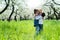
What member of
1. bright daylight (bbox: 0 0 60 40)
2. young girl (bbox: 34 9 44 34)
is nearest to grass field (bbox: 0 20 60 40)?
bright daylight (bbox: 0 0 60 40)

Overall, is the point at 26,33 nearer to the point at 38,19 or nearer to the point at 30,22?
the point at 38,19

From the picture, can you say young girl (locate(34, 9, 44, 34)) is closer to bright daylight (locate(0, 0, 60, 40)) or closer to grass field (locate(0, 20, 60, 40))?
bright daylight (locate(0, 0, 60, 40))

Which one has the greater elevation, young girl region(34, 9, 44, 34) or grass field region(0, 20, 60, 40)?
young girl region(34, 9, 44, 34)

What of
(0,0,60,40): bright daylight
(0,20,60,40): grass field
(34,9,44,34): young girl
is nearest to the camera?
(0,20,60,40): grass field

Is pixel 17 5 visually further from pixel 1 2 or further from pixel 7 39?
pixel 7 39

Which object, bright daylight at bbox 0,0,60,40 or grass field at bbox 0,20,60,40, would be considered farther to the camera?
bright daylight at bbox 0,0,60,40

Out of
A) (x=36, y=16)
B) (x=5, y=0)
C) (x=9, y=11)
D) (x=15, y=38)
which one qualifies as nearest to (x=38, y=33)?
(x=36, y=16)

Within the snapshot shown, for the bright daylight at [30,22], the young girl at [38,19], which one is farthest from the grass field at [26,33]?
the young girl at [38,19]

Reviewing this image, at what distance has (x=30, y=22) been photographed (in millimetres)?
7867

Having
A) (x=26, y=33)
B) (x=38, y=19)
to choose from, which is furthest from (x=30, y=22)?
(x=38, y=19)

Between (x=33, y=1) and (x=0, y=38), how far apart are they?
10.2 feet

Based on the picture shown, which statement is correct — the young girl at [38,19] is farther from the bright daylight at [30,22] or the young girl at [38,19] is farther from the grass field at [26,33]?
the grass field at [26,33]

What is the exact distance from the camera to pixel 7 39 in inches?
191

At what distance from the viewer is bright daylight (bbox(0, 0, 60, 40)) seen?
215 inches
